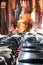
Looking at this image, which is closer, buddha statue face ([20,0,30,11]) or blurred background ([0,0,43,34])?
blurred background ([0,0,43,34])

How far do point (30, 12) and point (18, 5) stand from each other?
6.50 m

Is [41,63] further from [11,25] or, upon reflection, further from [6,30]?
[11,25]

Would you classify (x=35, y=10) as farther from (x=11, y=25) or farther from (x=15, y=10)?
(x=15, y=10)

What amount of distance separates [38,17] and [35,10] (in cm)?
119

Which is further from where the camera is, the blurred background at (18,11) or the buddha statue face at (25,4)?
the buddha statue face at (25,4)

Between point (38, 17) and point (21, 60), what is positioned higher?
point (21, 60)

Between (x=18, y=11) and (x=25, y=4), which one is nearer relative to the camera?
(x=25, y=4)

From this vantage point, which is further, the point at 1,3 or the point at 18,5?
the point at 18,5

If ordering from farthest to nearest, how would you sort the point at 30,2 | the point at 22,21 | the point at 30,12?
1. the point at 30,2
2. the point at 30,12
3. the point at 22,21

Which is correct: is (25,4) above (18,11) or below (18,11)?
above

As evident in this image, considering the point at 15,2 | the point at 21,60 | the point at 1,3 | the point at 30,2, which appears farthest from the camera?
the point at 15,2

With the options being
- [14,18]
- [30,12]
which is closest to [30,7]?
[30,12]

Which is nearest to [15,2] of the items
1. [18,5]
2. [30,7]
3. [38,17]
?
[18,5]

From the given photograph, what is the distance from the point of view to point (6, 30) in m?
28.2
